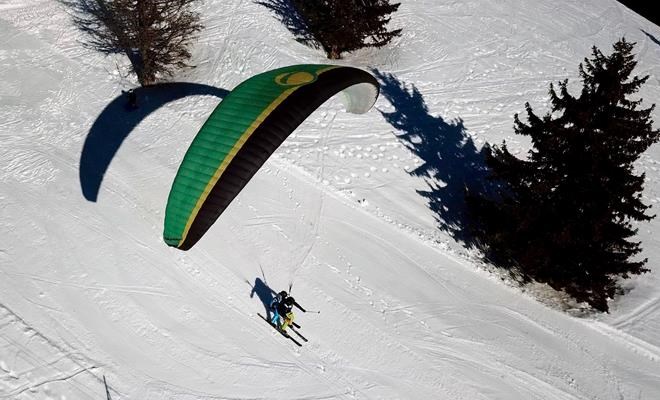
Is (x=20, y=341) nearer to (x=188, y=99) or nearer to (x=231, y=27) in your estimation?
(x=188, y=99)

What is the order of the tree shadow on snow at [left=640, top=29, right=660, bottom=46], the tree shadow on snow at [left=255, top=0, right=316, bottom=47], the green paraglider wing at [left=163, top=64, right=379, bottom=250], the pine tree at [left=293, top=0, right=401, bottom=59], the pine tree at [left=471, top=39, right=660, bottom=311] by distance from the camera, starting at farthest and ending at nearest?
the tree shadow on snow at [left=640, top=29, right=660, bottom=46]
the tree shadow on snow at [left=255, top=0, right=316, bottom=47]
the pine tree at [left=293, top=0, right=401, bottom=59]
the pine tree at [left=471, top=39, right=660, bottom=311]
the green paraglider wing at [left=163, top=64, right=379, bottom=250]

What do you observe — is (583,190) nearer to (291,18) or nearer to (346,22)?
(346,22)

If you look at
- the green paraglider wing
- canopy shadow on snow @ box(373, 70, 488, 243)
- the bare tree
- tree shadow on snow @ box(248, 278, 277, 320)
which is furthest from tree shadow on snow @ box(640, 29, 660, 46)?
tree shadow on snow @ box(248, 278, 277, 320)

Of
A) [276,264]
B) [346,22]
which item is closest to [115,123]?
[276,264]

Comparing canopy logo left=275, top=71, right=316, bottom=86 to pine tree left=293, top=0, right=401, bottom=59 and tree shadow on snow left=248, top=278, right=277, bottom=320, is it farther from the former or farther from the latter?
pine tree left=293, top=0, right=401, bottom=59

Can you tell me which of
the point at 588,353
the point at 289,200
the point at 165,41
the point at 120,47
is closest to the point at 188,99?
the point at 165,41

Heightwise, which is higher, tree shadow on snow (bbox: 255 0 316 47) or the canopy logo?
tree shadow on snow (bbox: 255 0 316 47)
